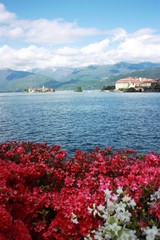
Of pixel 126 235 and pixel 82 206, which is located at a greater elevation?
pixel 126 235

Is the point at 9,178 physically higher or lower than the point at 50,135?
higher

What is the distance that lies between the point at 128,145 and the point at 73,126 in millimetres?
21267

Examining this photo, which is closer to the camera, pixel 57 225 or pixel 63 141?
pixel 57 225

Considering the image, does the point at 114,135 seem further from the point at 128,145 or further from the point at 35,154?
the point at 35,154

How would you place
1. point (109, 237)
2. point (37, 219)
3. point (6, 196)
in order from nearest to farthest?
1. point (109, 237)
2. point (6, 196)
3. point (37, 219)

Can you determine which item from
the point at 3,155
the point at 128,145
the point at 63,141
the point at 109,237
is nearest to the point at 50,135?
the point at 63,141

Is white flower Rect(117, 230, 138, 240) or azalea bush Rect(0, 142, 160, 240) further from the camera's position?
azalea bush Rect(0, 142, 160, 240)

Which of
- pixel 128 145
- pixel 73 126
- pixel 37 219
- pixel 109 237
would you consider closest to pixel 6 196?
pixel 37 219

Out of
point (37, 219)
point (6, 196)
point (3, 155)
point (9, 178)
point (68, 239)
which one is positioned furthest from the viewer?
point (3, 155)

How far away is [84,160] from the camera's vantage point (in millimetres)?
13617

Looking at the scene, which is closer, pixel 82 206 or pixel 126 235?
pixel 126 235

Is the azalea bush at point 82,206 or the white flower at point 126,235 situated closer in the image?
the white flower at point 126,235

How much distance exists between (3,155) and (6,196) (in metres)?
7.26

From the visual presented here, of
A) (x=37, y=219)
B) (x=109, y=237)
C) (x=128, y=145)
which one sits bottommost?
(x=128, y=145)
